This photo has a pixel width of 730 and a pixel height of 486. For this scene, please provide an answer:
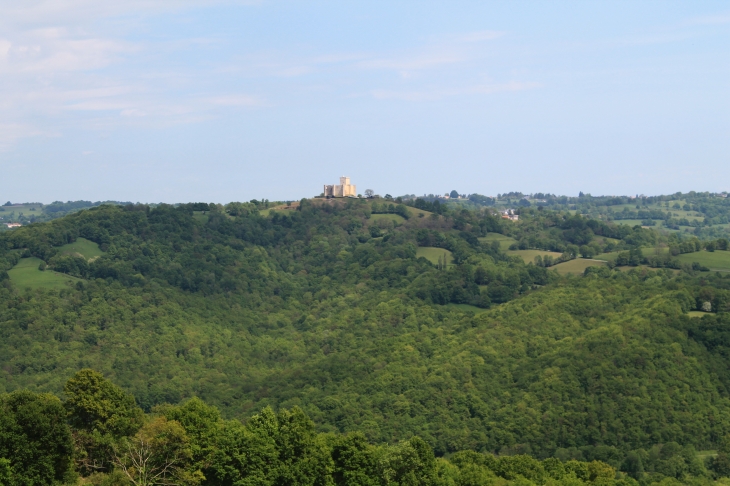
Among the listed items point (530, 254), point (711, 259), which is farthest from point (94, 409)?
point (530, 254)

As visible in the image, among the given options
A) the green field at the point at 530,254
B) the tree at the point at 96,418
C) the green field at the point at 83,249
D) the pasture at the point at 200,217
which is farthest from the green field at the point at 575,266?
the tree at the point at 96,418

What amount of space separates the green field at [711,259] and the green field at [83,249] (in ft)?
343

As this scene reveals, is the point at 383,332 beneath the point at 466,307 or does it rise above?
beneath

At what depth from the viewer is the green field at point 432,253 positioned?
7166 inches

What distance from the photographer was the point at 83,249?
167 metres

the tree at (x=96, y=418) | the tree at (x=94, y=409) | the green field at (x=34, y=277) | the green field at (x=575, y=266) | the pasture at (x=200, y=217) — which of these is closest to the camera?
the tree at (x=96, y=418)

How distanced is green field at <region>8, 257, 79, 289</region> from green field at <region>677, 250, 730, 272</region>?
106 meters

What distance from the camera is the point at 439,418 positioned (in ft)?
343

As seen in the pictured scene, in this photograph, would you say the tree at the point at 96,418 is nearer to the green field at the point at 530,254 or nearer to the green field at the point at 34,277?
the green field at the point at 34,277

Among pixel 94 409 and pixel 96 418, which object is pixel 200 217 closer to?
pixel 96 418

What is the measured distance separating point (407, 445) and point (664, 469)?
3846cm

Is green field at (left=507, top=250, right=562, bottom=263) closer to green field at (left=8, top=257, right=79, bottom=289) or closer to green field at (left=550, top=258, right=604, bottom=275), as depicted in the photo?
green field at (left=550, top=258, right=604, bottom=275)

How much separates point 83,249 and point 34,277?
1779cm

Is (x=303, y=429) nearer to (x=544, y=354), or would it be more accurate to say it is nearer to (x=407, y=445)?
(x=407, y=445)
